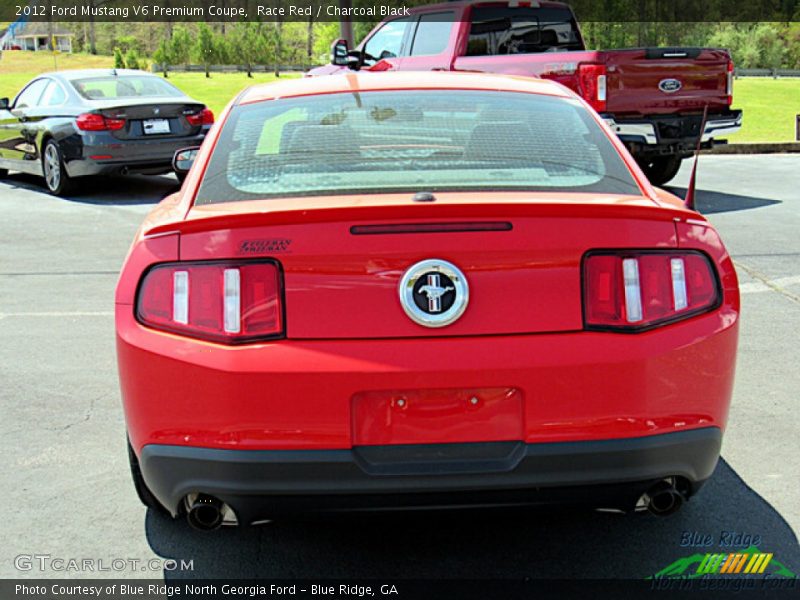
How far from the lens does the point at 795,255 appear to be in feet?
28.4

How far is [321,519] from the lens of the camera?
9.91 feet

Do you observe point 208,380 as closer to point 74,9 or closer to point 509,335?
point 509,335

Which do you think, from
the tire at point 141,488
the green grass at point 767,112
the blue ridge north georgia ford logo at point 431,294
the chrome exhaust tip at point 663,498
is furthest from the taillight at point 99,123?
the green grass at point 767,112

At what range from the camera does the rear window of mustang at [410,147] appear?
332 cm

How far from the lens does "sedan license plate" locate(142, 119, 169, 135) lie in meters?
12.3

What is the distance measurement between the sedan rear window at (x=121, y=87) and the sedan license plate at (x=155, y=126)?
66 cm

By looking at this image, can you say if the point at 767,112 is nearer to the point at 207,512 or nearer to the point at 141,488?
the point at 141,488

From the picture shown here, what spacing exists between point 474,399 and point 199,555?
1.26 m

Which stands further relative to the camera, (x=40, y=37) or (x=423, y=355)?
(x=40, y=37)

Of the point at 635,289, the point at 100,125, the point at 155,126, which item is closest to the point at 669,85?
the point at 155,126

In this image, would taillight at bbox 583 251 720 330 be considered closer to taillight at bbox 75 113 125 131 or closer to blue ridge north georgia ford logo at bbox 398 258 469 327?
blue ridge north georgia ford logo at bbox 398 258 469 327

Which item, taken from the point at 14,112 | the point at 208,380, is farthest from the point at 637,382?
the point at 14,112

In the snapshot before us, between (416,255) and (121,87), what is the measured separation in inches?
432

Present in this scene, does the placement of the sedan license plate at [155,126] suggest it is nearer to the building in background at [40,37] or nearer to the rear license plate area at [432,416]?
the rear license plate area at [432,416]
